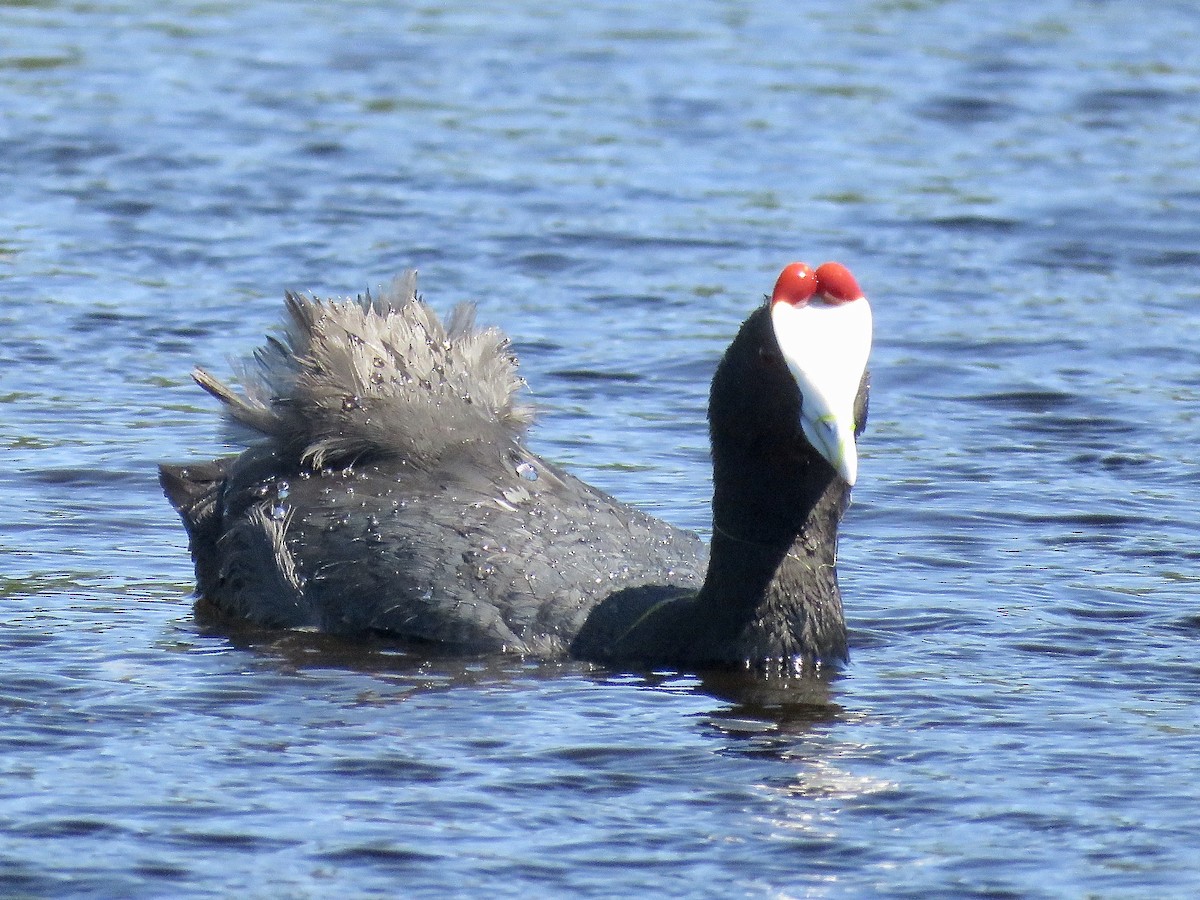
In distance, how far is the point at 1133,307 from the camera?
11.7m

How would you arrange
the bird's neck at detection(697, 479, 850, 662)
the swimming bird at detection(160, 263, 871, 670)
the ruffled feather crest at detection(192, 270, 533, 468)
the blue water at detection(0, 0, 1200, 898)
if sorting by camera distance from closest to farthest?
1. the blue water at detection(0, 0, 1200, 898)
2. the swimming bird at detection(160, 263, 871, 670)
3. the bird's neck at detection(697, 479, 850, 662)
4. the ruffled feather crest at detection(192, 270, 533, 468)

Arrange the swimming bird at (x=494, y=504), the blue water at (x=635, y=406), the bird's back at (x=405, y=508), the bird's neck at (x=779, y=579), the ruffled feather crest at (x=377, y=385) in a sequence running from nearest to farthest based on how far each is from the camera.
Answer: the blue water at (x=635, y=406) → the swimming bird at (x=494, y=504) → the bird's neck at (x=779, y=579) → the bird's back at (x=405, y=508) → the ruffled feather crest at (x=377, y=385)

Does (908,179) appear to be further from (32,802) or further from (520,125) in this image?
(32,802)

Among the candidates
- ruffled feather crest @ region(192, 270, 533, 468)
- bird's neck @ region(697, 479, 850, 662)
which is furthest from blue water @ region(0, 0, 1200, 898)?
ruffled feather crest @ region(192, 270, 533, 468)

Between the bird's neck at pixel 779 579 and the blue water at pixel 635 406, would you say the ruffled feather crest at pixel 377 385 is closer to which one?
the blue water at pixel 635 406

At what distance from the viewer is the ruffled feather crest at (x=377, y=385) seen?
300 inches

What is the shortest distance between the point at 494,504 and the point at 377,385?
0.58 m

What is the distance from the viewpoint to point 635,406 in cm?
1012

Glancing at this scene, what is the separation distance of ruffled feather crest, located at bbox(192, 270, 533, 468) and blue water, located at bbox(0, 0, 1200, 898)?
27.3 inches

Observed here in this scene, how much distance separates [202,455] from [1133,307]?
495 cm

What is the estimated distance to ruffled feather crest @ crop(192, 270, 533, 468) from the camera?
7613mm

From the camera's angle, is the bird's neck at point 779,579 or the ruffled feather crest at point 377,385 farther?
the ruffled feather crest at point 377,385

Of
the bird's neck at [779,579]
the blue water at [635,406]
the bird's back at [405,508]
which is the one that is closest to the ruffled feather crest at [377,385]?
the bird's back at [405,508]

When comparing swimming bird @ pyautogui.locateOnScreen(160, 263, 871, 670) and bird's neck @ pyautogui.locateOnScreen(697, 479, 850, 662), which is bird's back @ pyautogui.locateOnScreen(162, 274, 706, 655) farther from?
bird's neck @ pyautogui.locateOnScreen(697, 479, 850, 662)
